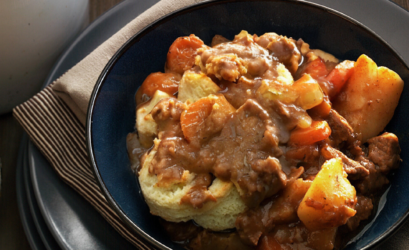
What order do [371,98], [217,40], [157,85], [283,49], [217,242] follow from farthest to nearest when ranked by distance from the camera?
[217,40]
[157,85]
[283,49]
[371,98]
[217,242]

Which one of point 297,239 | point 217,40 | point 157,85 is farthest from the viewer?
point 217,40

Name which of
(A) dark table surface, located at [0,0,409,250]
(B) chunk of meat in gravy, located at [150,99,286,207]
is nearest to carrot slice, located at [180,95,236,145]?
(B) chunk of meat in gravy, located at [150,99,286,207]

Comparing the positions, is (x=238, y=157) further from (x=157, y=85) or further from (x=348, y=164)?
(x=157, y=85)

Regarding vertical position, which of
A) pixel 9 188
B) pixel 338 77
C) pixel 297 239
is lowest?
pixel 9 188

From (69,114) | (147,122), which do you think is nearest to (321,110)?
(147,122)

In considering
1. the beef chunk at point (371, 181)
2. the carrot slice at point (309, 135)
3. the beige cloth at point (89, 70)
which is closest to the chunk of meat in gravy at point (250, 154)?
the carrot slice at point (309, 135)
